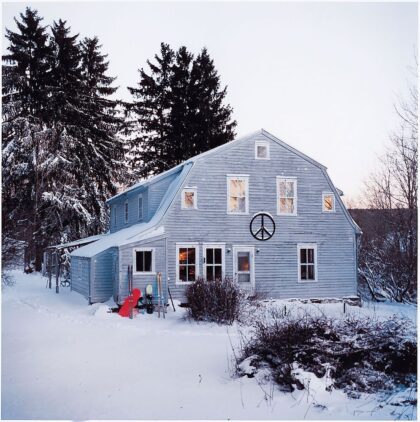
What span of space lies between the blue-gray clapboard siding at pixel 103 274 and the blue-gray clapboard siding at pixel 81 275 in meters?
0.62

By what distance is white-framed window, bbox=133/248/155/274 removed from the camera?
1758 centimetres

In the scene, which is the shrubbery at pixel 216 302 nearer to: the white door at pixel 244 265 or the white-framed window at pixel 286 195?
the white door at pixel 244 265

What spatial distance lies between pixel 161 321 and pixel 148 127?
2555cm

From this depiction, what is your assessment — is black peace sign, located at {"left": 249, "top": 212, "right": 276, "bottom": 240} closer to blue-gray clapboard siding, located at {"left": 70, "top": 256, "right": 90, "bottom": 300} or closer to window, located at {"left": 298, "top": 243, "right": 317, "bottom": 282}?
window, located at {"left": 298, "top": 243, "right": 317, "bottom": 282}

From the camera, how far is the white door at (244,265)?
1908cm

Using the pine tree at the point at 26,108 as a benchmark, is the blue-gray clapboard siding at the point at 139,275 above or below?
below

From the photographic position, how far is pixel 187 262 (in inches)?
730

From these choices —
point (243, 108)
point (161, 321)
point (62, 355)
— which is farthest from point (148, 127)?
point (62, 355)

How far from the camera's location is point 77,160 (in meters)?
32.1

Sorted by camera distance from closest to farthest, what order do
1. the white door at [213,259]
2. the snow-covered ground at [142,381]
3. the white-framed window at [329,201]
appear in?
the snow-covered ground at [142,381]
the white door at [213,259]
the white-framed window at [329,201]

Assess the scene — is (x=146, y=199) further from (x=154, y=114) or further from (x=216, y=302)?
(x=154, y=114)

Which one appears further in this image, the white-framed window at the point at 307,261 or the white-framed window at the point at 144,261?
the white-framed window at the point at 307,261

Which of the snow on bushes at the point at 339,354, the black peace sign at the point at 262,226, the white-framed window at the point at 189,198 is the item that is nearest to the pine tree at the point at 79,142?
the white-framed window at the point at 189,198

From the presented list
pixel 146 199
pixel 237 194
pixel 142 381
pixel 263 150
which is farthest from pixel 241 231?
pixel 142 381
